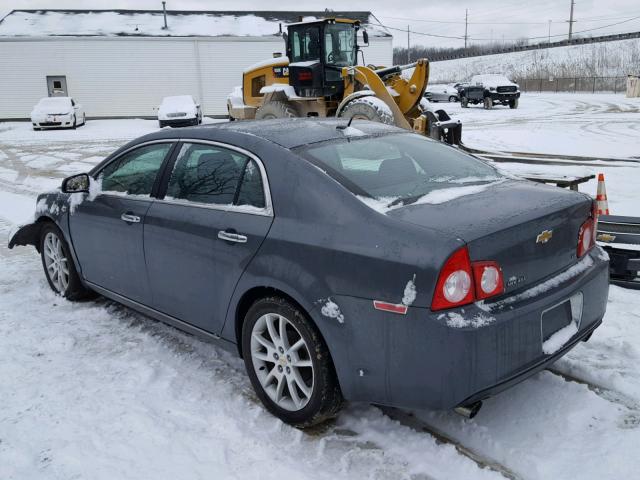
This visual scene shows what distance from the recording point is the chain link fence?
162 ft

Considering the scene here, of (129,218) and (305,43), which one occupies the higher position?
(305,43)

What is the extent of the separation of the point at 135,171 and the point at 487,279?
273cm

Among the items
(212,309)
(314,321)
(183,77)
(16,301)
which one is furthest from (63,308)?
(183,77)

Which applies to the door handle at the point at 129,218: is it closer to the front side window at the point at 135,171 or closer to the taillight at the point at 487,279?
the front side window at the point at 135,171

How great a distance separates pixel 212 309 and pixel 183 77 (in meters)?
33.6

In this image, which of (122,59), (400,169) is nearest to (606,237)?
(400,169)

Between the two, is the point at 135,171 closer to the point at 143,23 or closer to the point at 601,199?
the point at 601,199

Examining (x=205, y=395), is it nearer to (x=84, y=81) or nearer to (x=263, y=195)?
(x=263, y=195)

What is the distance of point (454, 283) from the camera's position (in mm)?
2582

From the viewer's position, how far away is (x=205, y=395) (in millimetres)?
3510

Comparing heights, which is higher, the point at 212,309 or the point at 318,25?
the point at 318,25

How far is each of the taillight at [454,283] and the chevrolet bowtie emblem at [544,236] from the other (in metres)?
0.51

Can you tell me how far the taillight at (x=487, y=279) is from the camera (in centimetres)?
262

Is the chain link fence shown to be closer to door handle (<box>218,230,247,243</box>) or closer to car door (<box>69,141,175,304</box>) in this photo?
car door (<box>69,141,175,304</box>)
